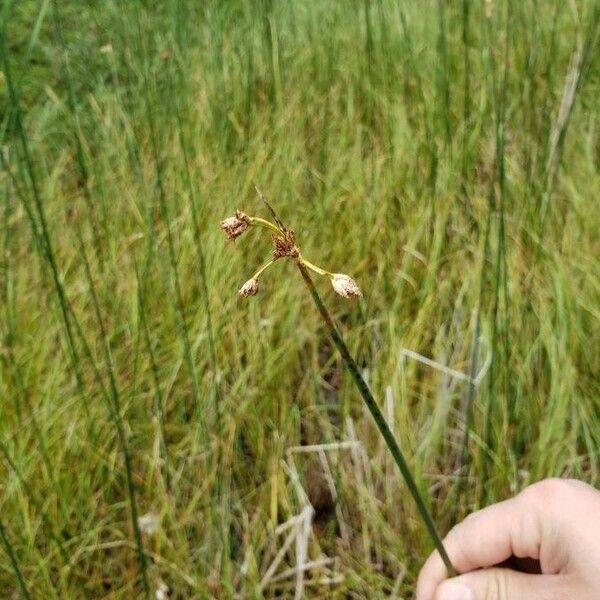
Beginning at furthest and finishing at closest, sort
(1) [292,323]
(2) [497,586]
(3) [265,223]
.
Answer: (1) [292,323] → (2) [497,586] → (3) [265,223]

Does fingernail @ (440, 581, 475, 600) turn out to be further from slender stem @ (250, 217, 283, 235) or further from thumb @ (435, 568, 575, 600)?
slender stem @ (250, 217, 283, 235)

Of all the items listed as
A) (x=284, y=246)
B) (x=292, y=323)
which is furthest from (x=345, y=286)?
(x=292, y=323)

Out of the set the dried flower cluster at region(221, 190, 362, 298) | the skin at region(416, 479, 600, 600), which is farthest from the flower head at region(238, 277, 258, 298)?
the skin at region(416, 479, 600, 600)

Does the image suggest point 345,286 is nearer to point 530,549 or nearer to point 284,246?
point 284,246

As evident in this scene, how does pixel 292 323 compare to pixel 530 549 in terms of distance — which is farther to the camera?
pixel 292 323

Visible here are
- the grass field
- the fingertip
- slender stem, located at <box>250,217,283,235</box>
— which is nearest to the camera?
slender stem, located at <box>250,217,283,235</box>

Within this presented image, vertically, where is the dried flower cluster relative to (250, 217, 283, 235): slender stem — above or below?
below

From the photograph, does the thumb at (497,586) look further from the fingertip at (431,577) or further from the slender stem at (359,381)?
the slender stem at (359,381)

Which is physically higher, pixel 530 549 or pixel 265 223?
pixel 265 223
